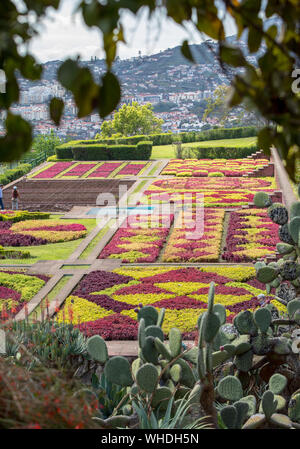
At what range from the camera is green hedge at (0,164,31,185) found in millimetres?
29734

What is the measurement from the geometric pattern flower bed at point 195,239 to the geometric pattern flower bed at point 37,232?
2988mm

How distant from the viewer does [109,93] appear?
147cm

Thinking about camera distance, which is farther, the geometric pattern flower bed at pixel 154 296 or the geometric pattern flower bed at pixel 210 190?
the geometric pattern flower bed at pixel 210 190

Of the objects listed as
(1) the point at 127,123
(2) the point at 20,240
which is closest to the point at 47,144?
(1) the point at 127,123

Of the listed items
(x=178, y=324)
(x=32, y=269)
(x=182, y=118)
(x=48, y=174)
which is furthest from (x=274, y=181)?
(x=182, y=118)

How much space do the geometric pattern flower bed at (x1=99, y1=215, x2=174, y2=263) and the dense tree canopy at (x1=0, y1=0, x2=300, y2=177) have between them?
12.6m

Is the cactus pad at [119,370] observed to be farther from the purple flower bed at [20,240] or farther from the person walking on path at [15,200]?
the person walking on path at [15,200]

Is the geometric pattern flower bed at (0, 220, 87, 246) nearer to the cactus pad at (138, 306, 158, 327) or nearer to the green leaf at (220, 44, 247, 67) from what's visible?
the cactus pad at (138, 306, 158, 327)

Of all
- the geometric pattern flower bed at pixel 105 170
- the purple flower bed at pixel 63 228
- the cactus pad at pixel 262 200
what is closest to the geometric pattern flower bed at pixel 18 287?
the purple flower bed at pixel 63 228

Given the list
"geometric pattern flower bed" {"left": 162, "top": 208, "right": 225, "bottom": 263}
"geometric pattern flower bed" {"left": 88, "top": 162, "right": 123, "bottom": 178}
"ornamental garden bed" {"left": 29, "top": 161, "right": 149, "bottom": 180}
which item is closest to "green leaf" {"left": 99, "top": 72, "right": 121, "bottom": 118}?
"geometric pattern flower bed" {"left": 162, "top": 208, "right": 225, "bottom": 263}

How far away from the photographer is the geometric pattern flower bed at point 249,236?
14.1 metres

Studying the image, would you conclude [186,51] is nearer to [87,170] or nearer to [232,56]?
[232,56]

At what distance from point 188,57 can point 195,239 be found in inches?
568
